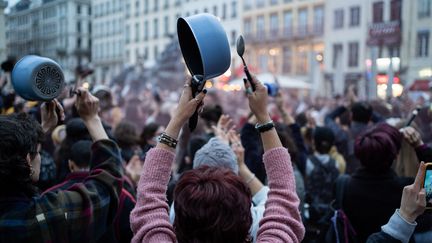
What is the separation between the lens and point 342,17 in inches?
906

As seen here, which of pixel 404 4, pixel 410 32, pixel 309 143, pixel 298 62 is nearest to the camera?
pixel 309 143

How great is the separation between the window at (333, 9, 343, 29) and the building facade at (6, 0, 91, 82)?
62.1 feet

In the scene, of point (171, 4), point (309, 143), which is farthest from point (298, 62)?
point (309, 143)

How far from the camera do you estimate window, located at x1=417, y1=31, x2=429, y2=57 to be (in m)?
13.3

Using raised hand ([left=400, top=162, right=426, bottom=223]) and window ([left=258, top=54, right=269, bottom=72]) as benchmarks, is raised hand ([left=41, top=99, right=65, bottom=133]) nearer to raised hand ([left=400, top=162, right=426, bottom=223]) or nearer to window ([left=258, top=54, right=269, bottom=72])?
raised hand ([left=400, top=162, right=426, bottom=223])

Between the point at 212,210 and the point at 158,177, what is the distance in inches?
10.8

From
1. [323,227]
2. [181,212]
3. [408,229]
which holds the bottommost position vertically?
[323,227]

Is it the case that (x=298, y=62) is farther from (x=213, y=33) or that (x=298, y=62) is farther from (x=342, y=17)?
(x=213, y=33)

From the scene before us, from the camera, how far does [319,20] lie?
3062 centimetres

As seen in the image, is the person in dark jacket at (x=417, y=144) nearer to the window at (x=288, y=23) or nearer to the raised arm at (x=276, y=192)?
the raised arm at (x=276, y=192)

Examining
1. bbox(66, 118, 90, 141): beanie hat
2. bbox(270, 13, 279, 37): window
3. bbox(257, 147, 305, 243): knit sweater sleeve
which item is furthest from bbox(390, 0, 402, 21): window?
bbox(270, 13, 279, 37): window

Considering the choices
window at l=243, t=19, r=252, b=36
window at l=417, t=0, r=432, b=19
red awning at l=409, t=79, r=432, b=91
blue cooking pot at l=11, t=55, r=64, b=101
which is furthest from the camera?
window at l=243, t=19, r=252, b=36

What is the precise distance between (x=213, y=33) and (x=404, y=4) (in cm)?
884

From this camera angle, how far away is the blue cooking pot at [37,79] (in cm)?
207
